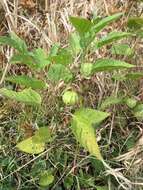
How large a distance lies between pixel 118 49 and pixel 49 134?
0.38 m

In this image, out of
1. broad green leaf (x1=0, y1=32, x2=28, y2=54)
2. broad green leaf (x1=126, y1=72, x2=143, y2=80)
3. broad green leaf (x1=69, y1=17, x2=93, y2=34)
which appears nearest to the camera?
broad green leaf (x1=69, y1=17, x2=93, y2=34)

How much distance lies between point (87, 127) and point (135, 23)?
399mm

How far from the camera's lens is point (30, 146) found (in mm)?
1506

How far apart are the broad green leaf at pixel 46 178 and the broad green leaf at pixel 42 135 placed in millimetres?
97

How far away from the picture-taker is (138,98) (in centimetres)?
168

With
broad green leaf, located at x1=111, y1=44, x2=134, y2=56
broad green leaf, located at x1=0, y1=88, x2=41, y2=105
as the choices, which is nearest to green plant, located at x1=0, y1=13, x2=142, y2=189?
broad green leaf, located at x1=0, y1=88, x2=41, y2=105

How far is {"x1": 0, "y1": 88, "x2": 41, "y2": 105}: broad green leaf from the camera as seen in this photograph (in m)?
1.43

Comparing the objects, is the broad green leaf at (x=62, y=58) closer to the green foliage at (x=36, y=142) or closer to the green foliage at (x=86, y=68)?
the green foliage at (x=86, y=68)

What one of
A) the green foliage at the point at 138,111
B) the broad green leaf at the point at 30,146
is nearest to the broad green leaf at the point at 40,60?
the broad green leaf at the point at 30,146

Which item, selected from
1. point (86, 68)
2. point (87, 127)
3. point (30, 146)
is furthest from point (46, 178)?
point (86, 68)

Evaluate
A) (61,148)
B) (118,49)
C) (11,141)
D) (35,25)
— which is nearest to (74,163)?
(61,148)

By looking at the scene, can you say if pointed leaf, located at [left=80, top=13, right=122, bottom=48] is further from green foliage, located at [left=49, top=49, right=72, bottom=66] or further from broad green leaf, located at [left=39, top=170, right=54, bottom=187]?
broad green leaf, located at [left=39, top=170, right=54, bottom=187]

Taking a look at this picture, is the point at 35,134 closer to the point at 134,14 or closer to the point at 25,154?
the point at 25,154

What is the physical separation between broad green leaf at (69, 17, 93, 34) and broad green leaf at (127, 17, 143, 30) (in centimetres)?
26
